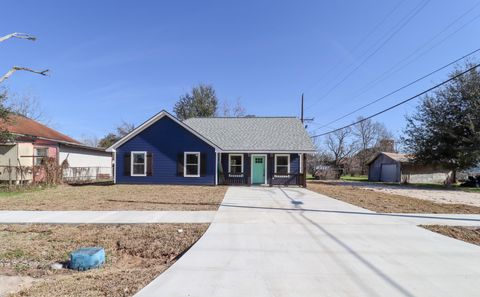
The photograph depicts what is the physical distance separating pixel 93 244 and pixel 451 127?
96.7 feet

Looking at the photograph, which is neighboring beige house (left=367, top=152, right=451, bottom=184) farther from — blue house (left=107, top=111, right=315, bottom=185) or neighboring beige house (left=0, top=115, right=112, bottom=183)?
neighboring beige house (left=0, top=115, right=112, bottom=183)

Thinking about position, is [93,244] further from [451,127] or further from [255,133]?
[451,127]

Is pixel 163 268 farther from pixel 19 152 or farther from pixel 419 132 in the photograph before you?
pixel 419 132

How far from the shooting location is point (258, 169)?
22656mm

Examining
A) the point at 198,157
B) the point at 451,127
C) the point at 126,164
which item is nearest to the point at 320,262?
the point at 198,157

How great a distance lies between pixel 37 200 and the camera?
1273 cm

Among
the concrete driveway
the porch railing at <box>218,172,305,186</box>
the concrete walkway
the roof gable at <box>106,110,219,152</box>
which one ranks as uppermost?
the roof gable at <box>106,110,219,152</box>

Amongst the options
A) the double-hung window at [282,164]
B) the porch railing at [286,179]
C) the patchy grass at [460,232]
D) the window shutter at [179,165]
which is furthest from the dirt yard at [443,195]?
the window shutter at [179,165]

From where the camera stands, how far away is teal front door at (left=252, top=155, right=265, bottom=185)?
22558 millimetres

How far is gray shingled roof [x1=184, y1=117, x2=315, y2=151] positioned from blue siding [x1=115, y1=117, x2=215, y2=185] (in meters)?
1.78

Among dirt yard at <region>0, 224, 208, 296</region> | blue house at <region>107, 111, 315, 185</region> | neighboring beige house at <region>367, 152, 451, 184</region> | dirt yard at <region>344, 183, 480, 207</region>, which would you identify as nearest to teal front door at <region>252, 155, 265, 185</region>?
blue house at <region>107, 111, 315, 185</region>

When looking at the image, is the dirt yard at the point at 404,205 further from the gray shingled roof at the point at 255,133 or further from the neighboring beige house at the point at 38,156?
the neighboring beige house at the point at 38,156

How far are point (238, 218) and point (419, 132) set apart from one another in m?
26.9

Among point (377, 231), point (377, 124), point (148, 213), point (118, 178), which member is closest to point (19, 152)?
point (118, 178)
